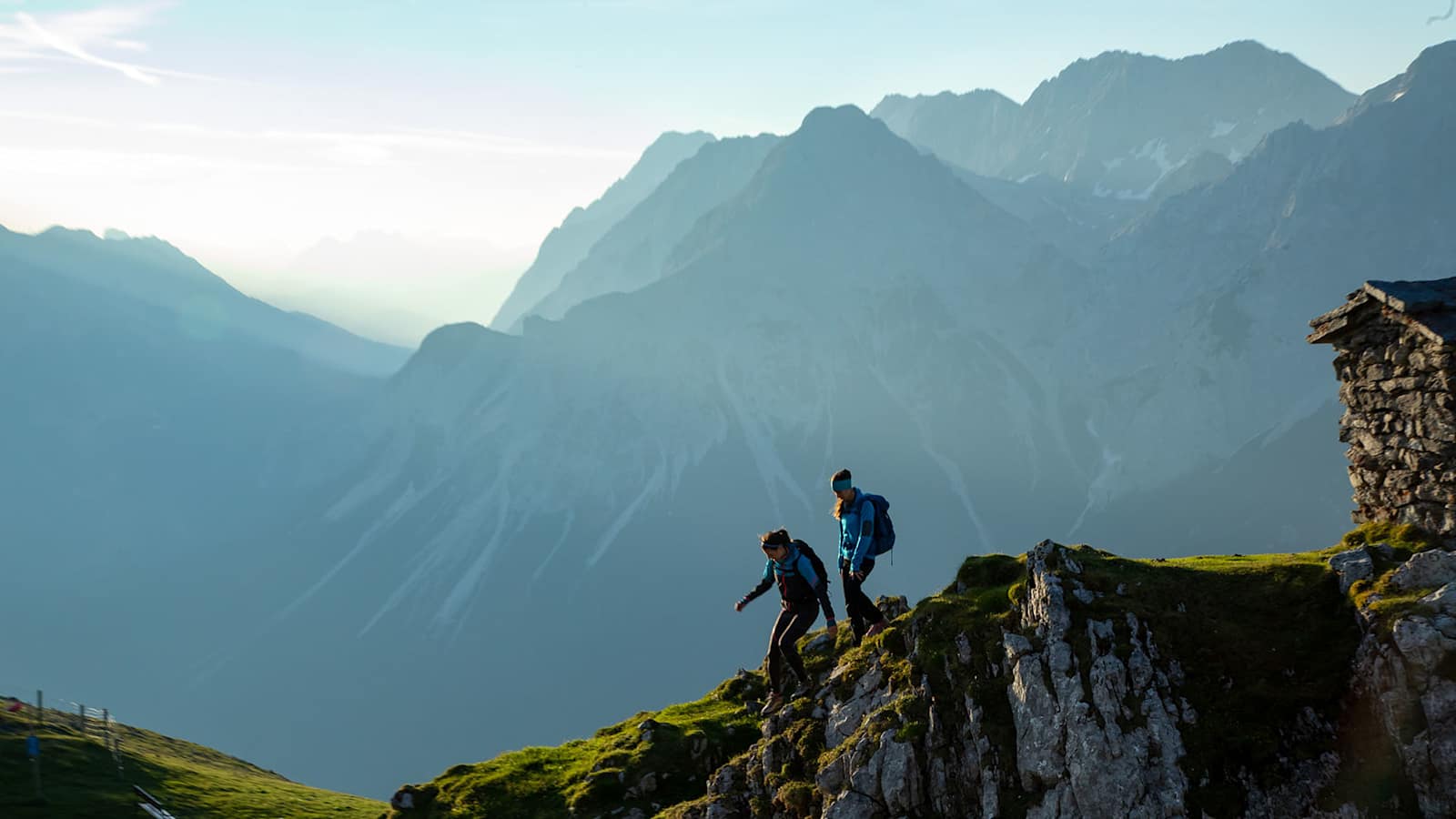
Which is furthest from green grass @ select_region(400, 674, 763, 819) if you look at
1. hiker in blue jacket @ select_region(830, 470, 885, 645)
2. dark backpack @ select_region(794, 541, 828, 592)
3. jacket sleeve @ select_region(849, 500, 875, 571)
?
jacket sleeve @ select_region(849, 500, 875, 571)

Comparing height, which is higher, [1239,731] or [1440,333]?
[1440,333]

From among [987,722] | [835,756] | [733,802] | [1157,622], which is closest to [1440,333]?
[1157,622]

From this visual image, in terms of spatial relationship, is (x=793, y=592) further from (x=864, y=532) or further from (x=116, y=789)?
(x=116, y=789)

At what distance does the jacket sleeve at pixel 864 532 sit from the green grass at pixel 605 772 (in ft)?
22.3

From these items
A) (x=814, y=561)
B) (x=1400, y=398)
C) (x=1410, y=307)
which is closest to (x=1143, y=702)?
(x=814, y=561)

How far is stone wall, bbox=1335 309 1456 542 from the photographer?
2059 cm

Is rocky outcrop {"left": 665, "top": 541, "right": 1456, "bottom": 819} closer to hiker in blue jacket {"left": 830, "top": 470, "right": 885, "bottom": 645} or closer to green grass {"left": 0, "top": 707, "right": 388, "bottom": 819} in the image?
hiker in blue jacket {"left": 830, "top": 470, "right": 885, "bottom": 645}

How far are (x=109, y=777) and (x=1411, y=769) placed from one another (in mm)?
40329

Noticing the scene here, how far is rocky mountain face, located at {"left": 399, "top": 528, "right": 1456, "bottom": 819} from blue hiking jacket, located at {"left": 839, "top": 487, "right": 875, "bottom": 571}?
6.53ft

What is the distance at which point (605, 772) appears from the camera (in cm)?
2594

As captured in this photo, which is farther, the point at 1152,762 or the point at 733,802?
the point at 733,802

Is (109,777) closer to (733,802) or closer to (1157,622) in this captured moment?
(733,802)

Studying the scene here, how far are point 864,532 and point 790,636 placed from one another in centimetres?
308

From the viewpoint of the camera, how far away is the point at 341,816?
123 ft
